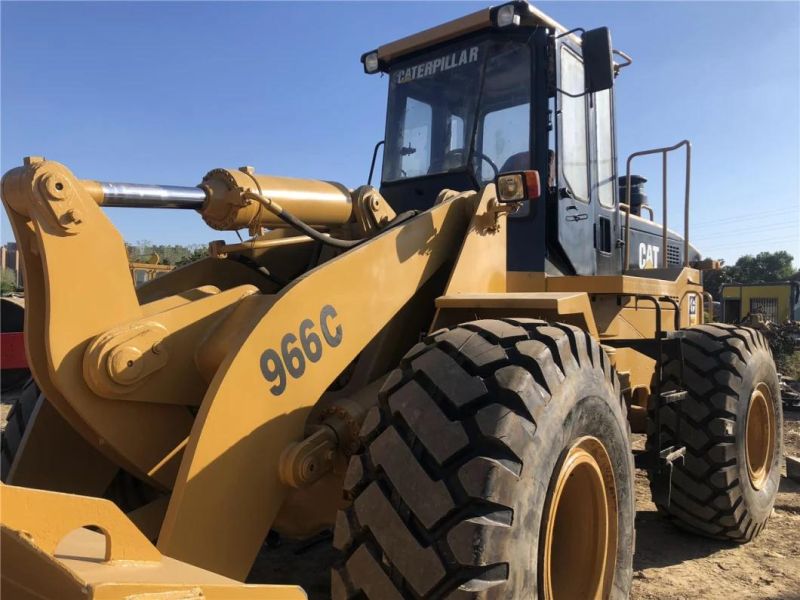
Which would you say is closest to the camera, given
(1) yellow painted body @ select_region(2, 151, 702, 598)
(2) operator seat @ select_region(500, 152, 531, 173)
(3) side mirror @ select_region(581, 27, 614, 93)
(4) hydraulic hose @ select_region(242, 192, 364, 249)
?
(1) yellow painted body @ select_region(2, 151, 702, 598)

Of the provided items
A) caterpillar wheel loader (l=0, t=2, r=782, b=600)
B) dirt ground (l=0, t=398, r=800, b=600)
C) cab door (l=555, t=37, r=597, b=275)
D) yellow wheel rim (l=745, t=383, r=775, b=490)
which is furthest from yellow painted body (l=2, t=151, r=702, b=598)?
yellow wheel rim (l=745, t=383, r=775, b=490)

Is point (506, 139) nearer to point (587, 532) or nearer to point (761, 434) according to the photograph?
point (587, 532)

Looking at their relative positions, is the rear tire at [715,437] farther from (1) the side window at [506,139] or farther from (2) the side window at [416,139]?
(2) the side window at [416,139]

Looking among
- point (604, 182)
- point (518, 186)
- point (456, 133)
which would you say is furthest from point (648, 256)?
point (518, 186)

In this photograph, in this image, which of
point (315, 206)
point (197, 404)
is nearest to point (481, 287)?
point (315, 206)

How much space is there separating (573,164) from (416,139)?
106 centimetres

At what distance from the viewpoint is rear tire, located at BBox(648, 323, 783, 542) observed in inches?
168

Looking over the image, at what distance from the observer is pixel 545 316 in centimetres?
306

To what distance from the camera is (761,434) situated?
5086 millimetres

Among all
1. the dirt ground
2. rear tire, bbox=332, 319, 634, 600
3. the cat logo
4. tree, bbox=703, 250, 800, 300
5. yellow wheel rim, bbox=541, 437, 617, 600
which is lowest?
the dirt ground

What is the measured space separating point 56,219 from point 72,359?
1.59ft

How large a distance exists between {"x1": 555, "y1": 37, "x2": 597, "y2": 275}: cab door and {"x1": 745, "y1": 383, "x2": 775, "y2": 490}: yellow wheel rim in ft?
5.45

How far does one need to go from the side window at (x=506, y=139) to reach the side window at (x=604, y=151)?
2.77 ft

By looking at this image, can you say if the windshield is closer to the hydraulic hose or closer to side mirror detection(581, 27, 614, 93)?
side mirror detection(581, 27, 614, 93)
